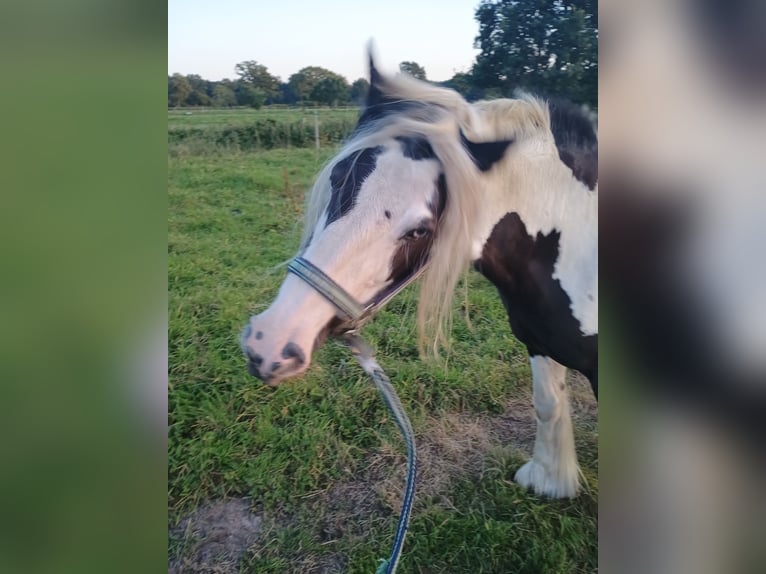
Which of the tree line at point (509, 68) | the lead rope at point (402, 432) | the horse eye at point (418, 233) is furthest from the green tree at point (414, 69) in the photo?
the lead rope at point (402, 432)

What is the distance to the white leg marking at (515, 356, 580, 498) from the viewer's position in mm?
1637

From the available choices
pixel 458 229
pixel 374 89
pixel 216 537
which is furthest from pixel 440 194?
pixel 216 537

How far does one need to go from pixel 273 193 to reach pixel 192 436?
27.6 inches

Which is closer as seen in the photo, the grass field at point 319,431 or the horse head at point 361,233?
the horse head at point 361,233

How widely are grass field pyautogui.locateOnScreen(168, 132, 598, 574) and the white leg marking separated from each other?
3 centimetres

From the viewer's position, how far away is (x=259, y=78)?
60.9 inches

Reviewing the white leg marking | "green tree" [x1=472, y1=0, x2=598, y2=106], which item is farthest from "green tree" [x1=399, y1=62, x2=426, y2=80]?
the white leg marking

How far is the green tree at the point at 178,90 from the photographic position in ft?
4.81

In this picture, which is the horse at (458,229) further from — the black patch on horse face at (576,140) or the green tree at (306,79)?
the green tree at (306,79)

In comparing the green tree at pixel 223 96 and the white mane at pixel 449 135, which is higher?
the green tree at pixel 223 96
